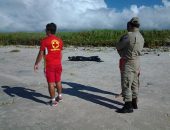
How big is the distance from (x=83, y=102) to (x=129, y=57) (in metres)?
1.84

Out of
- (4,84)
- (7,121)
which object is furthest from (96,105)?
(4,84)

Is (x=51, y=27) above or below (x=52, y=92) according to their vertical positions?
above

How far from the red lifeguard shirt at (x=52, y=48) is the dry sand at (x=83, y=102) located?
41.1 inches

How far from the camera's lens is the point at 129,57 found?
837 cm

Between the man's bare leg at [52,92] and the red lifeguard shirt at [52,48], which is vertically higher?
the red lifeguard shirt at [52,48]

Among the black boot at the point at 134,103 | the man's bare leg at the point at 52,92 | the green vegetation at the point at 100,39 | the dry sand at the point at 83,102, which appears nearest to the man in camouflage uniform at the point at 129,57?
the black boot at the point at 134,103

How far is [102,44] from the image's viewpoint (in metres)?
32.4

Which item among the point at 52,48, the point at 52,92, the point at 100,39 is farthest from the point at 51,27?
the point at 100,39

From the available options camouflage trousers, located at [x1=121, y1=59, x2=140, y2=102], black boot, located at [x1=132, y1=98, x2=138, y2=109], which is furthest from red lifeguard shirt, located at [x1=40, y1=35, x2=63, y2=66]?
black boot, located at [x1=132, y1=98, x2=138, y2=109]

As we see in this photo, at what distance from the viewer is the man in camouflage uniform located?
8250mm

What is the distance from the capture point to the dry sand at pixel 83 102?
7723 millimetres

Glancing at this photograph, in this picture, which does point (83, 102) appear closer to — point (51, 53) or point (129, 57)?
point (51, 53)

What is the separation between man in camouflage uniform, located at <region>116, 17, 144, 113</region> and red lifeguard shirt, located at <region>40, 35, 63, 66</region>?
1.45m

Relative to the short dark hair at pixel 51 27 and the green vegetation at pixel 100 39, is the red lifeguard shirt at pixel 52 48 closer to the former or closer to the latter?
the short dark hair at pixel 51 27
